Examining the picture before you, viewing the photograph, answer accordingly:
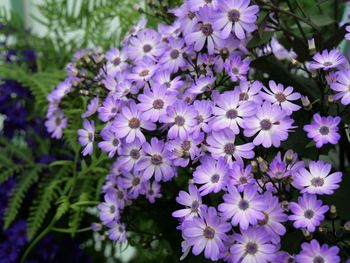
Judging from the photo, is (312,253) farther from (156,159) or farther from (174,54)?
(174,54)

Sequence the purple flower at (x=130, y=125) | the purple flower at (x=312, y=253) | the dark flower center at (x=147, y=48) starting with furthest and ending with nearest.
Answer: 1. the dark flower center at (x=147, y=48)
2. the purple flower at (x=130, y=125)
3. the purple flower at (x=312, y=253)

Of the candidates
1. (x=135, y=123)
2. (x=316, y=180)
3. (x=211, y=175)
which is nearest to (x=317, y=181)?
(x=316, y=180)

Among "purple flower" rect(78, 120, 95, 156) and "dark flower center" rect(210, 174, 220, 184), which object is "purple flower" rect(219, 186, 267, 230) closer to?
"dark flower center" rect(210, 174, 220, 184)

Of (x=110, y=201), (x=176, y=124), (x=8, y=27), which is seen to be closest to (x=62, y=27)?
(x=8, y=27)

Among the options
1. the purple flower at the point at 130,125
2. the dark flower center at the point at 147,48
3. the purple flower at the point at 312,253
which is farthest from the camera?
the dark flower center at the point at 147,48

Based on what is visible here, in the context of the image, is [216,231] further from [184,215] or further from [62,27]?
[62,27]

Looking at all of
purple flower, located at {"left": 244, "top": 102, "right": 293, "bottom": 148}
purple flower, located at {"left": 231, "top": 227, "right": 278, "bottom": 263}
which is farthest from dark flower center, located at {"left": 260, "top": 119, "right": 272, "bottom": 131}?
purple flower, located at {"left": 231, "top": 227, "right": 278, "bottom": 263}

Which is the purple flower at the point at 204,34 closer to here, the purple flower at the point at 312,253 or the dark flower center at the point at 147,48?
the dark flower center at the point at 147,48

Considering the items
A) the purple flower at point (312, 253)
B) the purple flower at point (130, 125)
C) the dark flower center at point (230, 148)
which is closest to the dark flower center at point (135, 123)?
the purple flower at point (130, 125)
